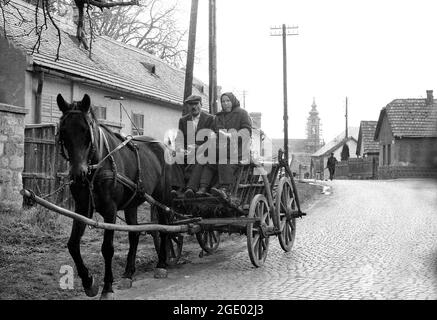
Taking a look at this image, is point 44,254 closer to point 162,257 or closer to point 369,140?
point 162,257

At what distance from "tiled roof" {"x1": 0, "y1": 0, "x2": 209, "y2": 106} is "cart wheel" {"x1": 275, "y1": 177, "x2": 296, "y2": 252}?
7710 mm

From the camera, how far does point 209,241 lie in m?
9.16

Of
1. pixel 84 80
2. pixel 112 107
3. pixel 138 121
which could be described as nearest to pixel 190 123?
pixel 84 80

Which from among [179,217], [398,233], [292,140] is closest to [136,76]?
[398,233]

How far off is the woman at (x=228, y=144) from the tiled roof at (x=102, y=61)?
7332 millimetres

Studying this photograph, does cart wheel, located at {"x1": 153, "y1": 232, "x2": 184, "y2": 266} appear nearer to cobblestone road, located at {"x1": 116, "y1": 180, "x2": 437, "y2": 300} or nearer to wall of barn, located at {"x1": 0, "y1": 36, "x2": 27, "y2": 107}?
cobblestone road, located at {"x1": 116, "y1": 180, "x2": 437, "y2": 300}

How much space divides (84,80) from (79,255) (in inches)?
498

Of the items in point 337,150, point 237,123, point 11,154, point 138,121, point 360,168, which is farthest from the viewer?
point 337,150

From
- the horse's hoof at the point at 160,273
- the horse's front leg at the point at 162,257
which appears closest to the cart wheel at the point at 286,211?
the horse's front leg at the point at 162,257

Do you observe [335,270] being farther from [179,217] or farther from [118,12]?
[118,12]

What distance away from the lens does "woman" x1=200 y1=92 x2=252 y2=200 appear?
302 inches

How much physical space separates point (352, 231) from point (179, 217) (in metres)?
4.94

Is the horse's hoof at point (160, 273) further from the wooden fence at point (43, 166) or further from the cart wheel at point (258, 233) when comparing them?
the wooden fence at point (43, 166)

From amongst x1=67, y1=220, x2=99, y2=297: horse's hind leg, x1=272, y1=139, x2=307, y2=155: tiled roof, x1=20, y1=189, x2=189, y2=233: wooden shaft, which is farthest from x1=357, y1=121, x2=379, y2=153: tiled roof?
x1=272, y1=139, x2=307, y2=155: tiled roof
